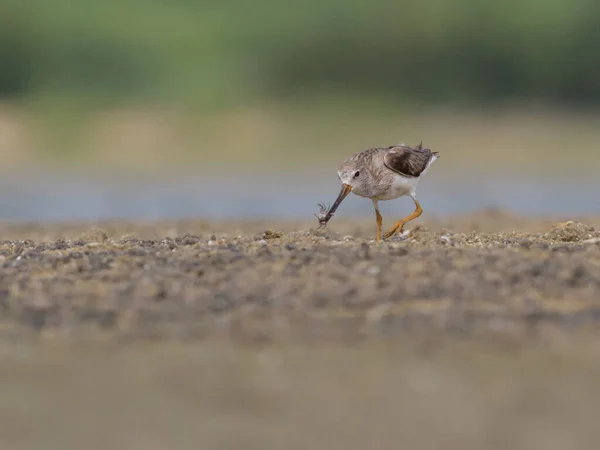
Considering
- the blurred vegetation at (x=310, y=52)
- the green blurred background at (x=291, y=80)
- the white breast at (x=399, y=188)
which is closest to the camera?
the white breast at (x=399, y=188)

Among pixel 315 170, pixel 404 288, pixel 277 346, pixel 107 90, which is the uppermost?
pixel 107 90

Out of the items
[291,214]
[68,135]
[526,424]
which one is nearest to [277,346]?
[526,424]

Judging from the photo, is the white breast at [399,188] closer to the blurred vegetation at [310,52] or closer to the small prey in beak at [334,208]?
the small prey in beak at [334,208]

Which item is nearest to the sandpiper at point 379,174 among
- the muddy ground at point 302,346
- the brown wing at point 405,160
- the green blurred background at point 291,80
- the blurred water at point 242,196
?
the brown wing at point 405,160

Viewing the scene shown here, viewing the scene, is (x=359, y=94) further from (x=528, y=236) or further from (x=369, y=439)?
(x=369, y=439)

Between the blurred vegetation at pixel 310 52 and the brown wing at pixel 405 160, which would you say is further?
the blurred vegetation at pixel 310 52

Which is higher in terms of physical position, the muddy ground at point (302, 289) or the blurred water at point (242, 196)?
the blurred water at point (242, 196)
